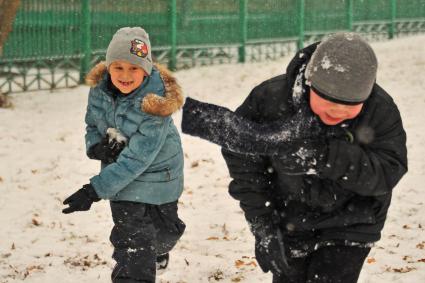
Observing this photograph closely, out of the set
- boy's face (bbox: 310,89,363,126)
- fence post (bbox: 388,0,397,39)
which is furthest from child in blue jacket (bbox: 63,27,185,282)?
fence post (bbox: 388,0,397,39)

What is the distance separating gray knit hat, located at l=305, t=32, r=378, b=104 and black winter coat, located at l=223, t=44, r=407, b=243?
20 centimetres

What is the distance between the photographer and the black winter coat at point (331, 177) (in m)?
3.03

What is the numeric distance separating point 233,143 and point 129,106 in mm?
1269

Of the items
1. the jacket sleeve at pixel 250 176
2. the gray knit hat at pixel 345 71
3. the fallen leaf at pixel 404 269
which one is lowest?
the fallen leaf at pixel 404 269

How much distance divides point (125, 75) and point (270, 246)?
158cm

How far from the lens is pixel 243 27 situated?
18078mm

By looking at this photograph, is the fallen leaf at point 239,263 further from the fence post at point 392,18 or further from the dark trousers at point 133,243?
the fence post at point 392,18

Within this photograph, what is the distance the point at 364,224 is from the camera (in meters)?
3.31

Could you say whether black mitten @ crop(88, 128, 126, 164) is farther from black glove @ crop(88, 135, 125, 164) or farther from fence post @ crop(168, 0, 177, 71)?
fence post @ crop(168, 0, 177, 71)

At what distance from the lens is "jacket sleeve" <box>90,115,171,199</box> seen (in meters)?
4.27

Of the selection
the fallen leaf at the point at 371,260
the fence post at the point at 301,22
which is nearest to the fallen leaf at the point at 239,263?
the fallen leaf at the point at 371,260

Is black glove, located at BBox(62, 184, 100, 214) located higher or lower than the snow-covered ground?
higher

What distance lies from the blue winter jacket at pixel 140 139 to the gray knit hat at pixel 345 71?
60.6 inches

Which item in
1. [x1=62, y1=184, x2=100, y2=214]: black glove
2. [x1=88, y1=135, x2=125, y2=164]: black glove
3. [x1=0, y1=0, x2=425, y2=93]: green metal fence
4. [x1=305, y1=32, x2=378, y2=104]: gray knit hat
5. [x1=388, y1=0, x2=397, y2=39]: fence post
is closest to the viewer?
[x1=305, y1=32, x2=378, y2=104]: gray knit hat
